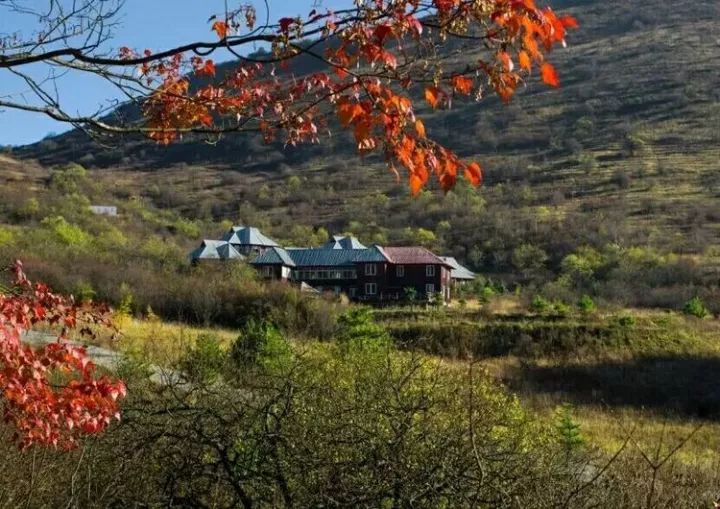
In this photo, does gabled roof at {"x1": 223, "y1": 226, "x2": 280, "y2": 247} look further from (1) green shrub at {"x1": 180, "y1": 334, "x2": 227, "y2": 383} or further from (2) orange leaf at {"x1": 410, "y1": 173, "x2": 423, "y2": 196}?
(2) orange leaf at {"x1": 410, "y1": 173, "x2": 423, "y2": 196}

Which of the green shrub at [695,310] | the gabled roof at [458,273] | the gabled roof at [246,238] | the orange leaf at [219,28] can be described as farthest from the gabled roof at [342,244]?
the orange leaf at [219,28]

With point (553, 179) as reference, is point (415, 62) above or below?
above

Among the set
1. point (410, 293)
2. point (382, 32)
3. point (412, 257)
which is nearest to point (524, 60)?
point (382, 32)

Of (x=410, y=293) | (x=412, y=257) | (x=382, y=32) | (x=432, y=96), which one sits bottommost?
(x=410, y=293)

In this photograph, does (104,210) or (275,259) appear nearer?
(275,259)

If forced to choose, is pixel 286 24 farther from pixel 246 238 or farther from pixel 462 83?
pixel 246 238

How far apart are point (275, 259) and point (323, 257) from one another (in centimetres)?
415

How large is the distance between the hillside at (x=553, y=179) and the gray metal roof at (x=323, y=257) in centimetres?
824

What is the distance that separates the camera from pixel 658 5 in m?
171

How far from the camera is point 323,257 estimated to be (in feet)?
202

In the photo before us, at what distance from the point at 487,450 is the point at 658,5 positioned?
18457 centimetres

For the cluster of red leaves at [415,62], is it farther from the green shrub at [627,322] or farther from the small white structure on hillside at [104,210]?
the small white structure on hillside at [104,210]

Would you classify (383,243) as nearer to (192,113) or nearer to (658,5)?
(192,113)

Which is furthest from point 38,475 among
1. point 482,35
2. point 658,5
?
point 658,5
